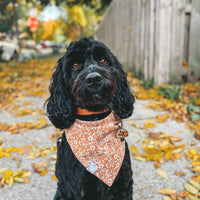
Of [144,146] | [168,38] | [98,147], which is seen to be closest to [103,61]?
[98,147]

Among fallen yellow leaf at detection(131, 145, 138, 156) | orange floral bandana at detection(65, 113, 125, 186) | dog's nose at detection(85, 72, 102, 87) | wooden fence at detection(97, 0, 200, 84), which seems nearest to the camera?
dog's nose at detection(85, 72, 102, 87)

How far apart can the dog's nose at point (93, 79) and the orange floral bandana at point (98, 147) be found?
356mm

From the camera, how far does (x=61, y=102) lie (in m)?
1.76

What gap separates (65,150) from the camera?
1.74 m

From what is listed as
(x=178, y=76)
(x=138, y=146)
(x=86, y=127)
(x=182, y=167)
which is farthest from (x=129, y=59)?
(x=86, y=127)

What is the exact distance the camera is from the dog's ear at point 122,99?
6.31ft

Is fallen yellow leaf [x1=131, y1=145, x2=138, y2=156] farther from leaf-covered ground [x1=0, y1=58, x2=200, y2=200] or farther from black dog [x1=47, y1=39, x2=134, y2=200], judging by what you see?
black dog [x1=47, y1=39, x2=134, y2=200]

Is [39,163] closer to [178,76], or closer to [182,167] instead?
[182,167]

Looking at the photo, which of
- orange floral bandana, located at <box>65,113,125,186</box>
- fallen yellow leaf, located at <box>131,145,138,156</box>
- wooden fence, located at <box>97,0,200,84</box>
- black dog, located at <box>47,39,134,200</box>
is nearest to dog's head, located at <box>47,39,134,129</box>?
black dog, located at <box>47,39,134,200</box>

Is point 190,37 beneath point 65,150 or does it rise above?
above

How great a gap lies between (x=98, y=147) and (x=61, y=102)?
0.49m

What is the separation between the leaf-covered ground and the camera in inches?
87.8

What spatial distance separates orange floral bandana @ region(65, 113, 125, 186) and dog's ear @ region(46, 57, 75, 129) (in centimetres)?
8

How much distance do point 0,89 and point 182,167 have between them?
5391mm
